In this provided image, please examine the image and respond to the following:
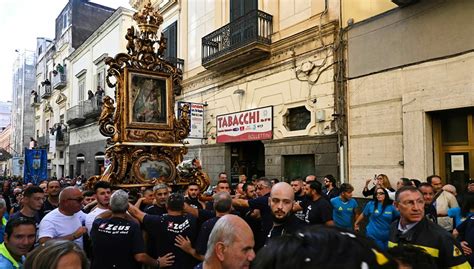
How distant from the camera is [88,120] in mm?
24438

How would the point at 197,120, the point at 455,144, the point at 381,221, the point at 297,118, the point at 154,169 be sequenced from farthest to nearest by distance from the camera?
1. the point at 197,120
2. the point at 297,118
3. the point at 455,144
4. the point at 154,169
5. the point at 381,221

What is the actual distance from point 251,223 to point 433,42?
5348mm

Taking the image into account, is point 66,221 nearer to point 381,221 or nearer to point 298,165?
point 381,221

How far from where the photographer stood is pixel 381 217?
16.8ft

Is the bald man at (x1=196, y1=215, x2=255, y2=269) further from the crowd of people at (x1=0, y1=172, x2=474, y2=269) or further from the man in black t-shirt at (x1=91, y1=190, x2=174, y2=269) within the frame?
the man in black t-shirt at (x1=91, y1=190, x2=174, y2=269)

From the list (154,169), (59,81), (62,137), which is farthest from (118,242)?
(59,81)

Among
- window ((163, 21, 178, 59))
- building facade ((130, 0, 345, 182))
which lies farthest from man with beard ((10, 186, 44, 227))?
window ((163, 21, 178, 59))

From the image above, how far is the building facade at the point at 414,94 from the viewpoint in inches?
281

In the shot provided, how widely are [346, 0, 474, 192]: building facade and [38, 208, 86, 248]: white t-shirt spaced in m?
6.38

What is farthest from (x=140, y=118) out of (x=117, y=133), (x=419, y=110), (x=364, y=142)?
(x=419, y=110)

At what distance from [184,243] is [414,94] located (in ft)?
19.4

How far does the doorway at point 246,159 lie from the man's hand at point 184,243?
8.65 m

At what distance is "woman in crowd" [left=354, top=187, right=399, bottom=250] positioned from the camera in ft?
16.3

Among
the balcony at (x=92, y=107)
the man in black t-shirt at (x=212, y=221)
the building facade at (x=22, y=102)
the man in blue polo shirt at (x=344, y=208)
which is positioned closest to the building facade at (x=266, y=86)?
the man in blue polo shirt at (x=344, y=208)
